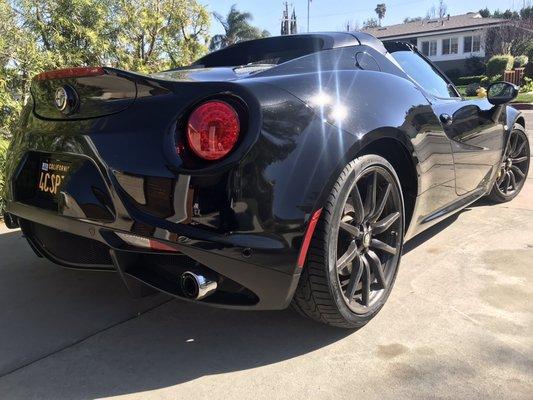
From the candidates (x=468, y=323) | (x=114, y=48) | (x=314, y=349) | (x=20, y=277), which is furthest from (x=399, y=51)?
(x=114, y=48)

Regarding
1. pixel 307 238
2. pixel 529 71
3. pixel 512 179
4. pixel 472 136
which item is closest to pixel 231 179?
pixel 307 238

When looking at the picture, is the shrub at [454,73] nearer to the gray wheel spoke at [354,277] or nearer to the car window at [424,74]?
the car window at [424,74]

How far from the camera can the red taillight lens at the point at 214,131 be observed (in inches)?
81.4

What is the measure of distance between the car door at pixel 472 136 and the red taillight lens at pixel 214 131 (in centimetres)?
163

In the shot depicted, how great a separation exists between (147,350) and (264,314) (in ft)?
2.17

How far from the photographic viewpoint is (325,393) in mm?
2166

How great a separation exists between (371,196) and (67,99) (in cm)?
153

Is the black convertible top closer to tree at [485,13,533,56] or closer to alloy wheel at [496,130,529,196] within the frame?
alloy wheel at [496,130,529,196]

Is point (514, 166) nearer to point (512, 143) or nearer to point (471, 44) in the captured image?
point (512, 143)

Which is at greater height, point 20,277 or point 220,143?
point 220,143

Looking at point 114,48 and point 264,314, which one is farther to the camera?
point 114,48

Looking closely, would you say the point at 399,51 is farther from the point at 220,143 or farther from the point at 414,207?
the point at 220,143

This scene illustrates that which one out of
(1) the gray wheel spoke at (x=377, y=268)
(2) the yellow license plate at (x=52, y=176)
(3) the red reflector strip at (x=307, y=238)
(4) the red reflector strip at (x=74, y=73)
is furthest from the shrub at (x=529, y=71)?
(2) the yellow license plate at (x=52, y=176)

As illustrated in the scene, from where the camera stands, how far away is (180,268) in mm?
2244
